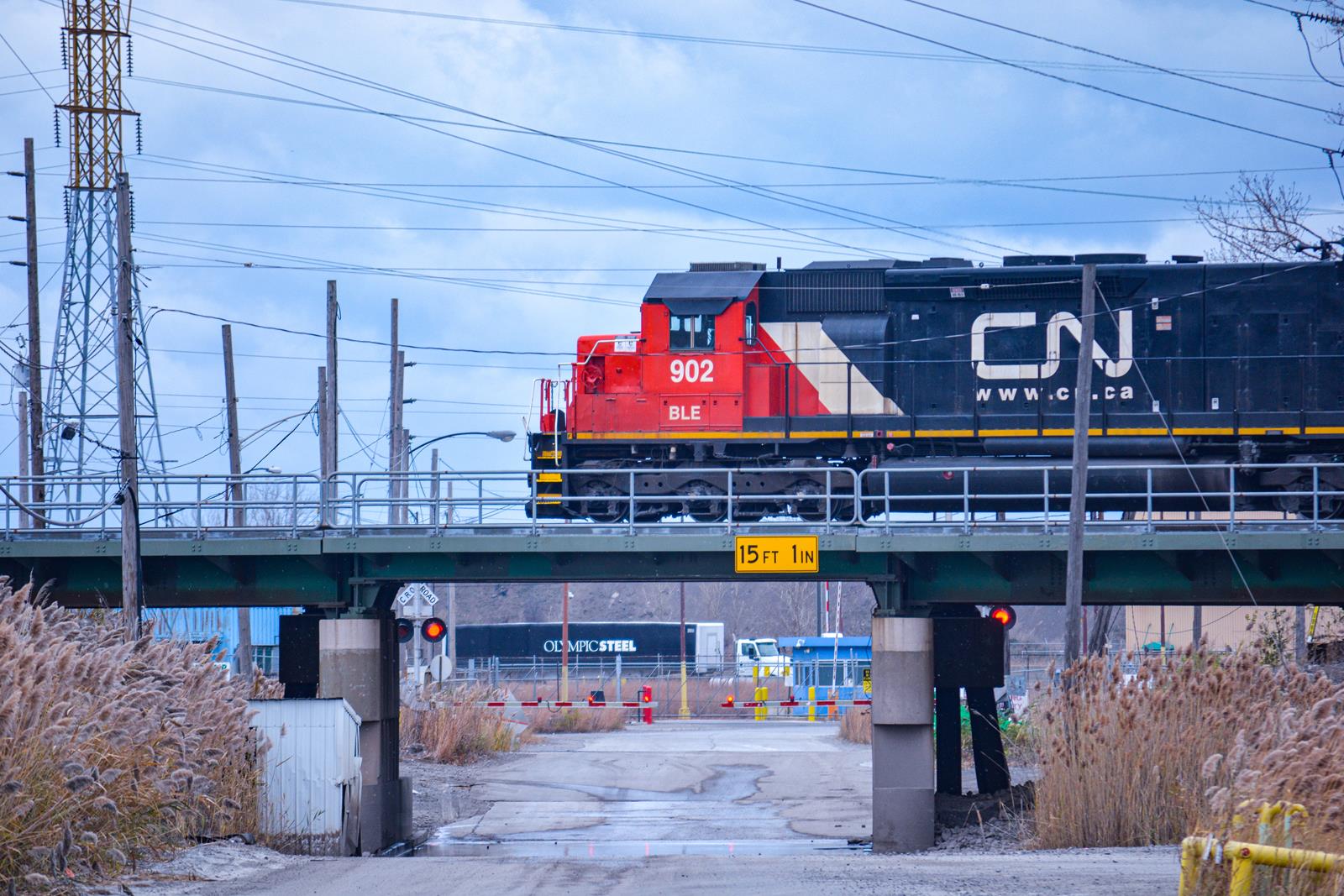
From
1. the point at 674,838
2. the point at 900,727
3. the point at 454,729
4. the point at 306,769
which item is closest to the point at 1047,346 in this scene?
the point at 900,727

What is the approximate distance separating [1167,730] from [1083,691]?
1562 millimetres

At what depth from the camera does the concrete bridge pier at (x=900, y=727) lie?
21.8 m

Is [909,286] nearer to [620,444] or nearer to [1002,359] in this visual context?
[1002,359]

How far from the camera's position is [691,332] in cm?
2792

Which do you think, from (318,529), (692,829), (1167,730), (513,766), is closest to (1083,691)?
(1167,730)

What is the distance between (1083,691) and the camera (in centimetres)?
1783

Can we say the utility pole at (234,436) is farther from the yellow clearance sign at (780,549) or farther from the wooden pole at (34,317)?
the yellow clearance sign at (780,549)

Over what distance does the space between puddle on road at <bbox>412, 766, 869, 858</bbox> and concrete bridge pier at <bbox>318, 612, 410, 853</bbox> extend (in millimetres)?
955

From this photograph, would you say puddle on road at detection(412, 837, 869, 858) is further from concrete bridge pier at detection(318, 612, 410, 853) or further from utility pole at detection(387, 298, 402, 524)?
utility pole at detection(387, 298, 402, 524)

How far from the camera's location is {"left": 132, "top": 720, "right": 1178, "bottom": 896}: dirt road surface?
12.1m

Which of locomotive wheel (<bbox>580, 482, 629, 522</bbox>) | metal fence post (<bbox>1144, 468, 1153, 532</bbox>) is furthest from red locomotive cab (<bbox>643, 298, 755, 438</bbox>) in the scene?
metal fence post (<bbox>1144, 468, 1153, 532</bbox>)

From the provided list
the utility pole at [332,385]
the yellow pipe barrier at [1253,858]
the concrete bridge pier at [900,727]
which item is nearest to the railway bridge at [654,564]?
the concrete bridge pier at [900,727]

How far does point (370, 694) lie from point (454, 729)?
12622mm

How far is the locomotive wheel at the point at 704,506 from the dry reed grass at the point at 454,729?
12.2 m
